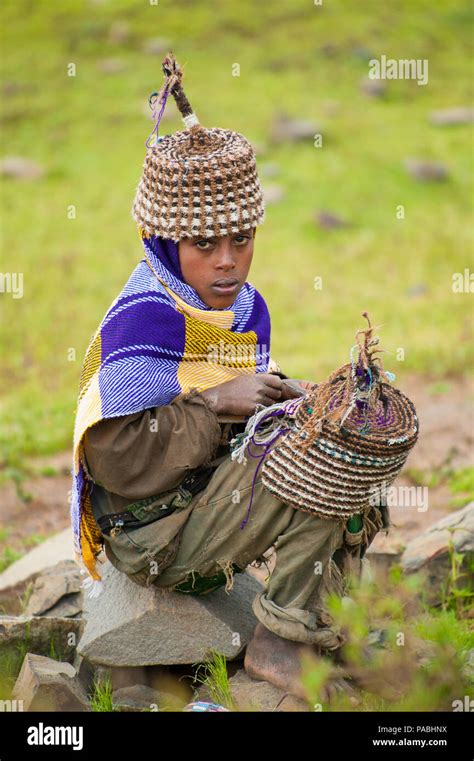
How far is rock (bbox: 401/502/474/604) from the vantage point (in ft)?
16.8

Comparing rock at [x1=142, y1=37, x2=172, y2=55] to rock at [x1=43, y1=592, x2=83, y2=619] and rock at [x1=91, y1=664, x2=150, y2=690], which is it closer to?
rock at [x1=43, y1=592, x2=83, y2=619]

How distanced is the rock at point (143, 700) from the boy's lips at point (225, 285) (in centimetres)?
159

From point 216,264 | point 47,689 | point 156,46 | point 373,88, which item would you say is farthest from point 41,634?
point 156,46

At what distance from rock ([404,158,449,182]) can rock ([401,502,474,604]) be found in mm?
9699

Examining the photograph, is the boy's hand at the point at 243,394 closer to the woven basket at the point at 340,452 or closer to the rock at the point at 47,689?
the woven basket at the point at 340,452

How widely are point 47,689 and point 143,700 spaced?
421mm

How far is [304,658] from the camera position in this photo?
394cm

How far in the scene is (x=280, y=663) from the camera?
4020 mm

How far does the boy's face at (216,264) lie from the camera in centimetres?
405

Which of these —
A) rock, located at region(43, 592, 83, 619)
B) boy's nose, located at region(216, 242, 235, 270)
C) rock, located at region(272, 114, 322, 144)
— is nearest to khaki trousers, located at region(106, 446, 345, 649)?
boy's nose, located at region(216, 242, 235, 270)

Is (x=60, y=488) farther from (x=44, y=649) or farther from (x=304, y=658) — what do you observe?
(x=304, y=658)

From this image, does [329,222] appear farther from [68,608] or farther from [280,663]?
[280,663]
